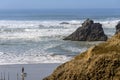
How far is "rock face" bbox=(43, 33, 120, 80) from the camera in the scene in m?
9.62

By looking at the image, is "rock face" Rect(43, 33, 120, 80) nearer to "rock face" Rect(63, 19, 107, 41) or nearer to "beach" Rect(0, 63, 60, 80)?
"beach" Rect(0, 63, 60, 80)

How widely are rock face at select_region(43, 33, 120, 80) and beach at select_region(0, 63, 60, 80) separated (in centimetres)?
805

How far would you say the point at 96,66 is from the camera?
974 centimetres

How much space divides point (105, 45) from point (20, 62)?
15157mm

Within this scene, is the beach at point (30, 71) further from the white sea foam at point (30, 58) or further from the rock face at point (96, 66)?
the rock face at point (96, 66)

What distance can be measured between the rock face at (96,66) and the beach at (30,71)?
805 centimetres

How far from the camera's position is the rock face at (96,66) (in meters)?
9.62

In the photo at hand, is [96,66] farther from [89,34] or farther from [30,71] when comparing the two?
[89,34]

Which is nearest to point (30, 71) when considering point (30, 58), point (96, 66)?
point (30, 58)

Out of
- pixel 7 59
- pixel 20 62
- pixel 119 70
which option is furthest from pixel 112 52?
pixel 7 59

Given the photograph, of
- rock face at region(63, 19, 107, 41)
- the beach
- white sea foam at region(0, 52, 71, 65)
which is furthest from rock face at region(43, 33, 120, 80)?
rock face at region(63, 19, 107, 41)

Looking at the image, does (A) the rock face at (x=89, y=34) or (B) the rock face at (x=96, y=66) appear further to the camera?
(A) the rock face at (x=89, y=34)

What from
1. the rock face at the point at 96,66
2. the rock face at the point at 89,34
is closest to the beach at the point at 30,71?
the rock face at the point at 96,66

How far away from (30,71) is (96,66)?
11607mm
